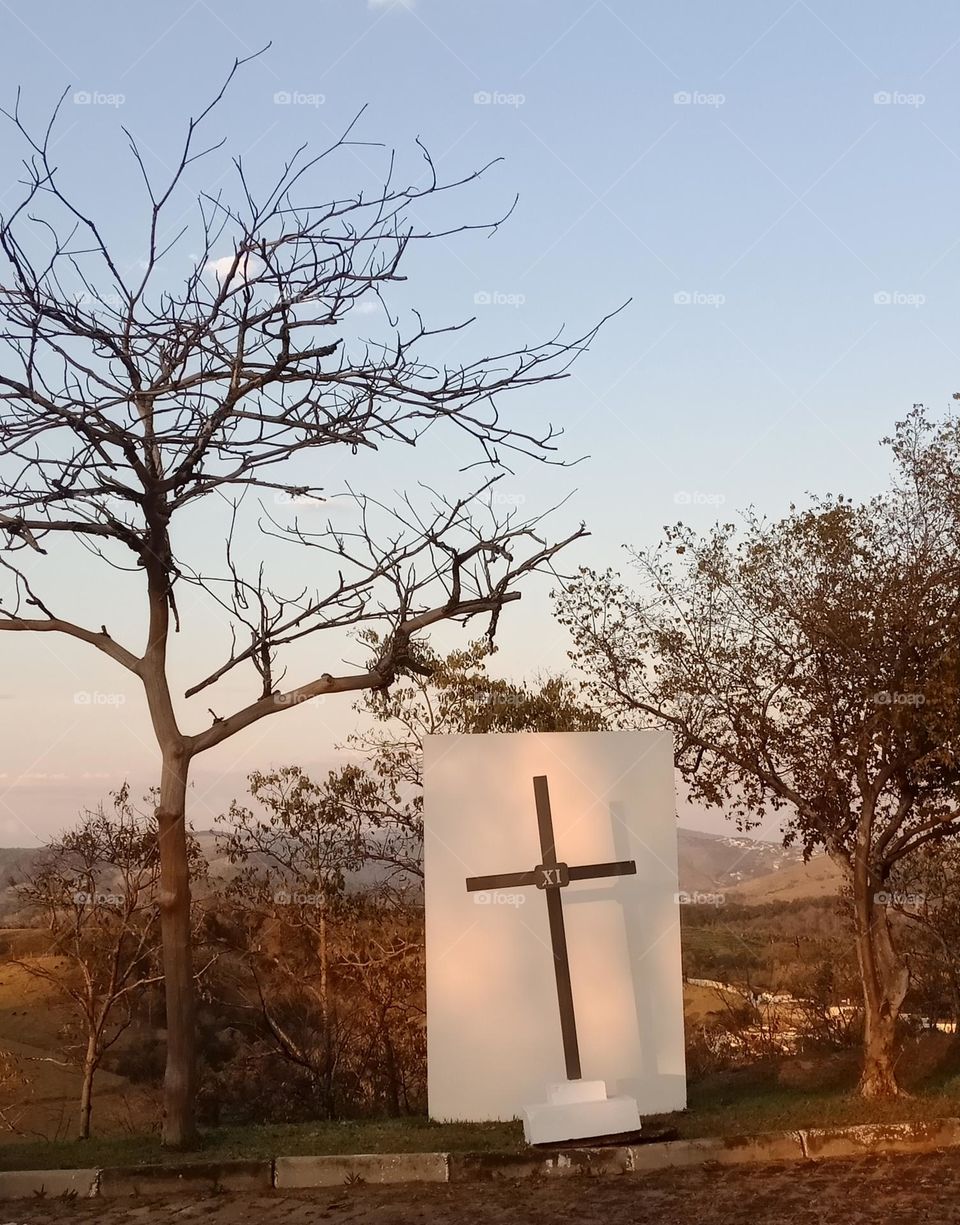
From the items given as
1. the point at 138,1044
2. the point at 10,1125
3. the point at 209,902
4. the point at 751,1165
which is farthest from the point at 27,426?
the point at 138,1044

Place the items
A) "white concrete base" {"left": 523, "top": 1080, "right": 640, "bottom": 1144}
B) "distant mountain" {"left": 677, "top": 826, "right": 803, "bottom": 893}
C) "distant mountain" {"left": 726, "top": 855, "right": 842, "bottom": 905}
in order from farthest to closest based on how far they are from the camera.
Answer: "distant mountain" {"left": 726, "top": 855, "right": 842, "bottom": 905}
"distant mountain" {"left": 677, "top": 826, "right": 803, "bottom": 893}
"white concrete base" {"left": 523, "top": 1080, "right": 640, "bottom": 1144}

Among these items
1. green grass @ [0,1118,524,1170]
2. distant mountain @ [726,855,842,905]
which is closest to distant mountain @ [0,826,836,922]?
green grass @ [0,1118,524,1170]

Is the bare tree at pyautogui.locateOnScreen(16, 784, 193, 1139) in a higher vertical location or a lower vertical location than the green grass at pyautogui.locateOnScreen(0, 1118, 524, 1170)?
higher

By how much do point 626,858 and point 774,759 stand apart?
2.46 meters

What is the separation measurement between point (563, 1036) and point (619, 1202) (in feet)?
6.01

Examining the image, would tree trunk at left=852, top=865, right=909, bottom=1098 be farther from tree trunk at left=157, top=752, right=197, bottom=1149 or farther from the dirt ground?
tree trunk at left=157, top=752, right=197, bottom=1149

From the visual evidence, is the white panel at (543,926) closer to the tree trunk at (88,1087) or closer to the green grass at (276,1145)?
the green grass at (276,1145)

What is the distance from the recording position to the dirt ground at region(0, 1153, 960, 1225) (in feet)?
23.7

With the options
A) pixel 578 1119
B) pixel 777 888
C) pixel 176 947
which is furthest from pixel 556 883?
pixel 777 888

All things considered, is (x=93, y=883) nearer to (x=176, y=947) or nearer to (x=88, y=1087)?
(x=88, y=1087)

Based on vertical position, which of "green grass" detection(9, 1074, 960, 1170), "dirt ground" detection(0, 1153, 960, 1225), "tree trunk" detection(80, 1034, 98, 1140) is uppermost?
"tree trunk" detection(80, 1034, 98, 1140)

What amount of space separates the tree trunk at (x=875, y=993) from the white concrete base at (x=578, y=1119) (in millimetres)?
2630

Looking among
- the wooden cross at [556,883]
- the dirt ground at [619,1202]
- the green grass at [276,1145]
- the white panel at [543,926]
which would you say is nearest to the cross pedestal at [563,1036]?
the wooden cross at [556,883]

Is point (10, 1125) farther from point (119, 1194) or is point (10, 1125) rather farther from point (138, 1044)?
point (119, 1194)
